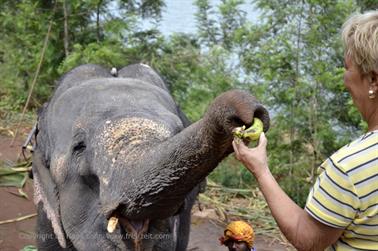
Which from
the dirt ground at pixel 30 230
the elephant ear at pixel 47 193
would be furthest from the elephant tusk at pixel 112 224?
the dirt ground at pixel 30 230

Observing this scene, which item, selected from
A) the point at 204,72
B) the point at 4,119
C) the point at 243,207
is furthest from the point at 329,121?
the point at 4,119

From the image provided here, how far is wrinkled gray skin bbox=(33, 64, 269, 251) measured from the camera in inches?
92.1

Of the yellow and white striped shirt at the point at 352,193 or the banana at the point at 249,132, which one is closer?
the yellow and white striped shirt at the point at 352,193

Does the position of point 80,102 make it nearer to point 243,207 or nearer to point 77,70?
point 77,70

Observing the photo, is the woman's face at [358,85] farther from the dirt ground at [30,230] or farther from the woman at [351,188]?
the dirt ground at [30,230]

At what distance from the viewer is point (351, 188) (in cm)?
184

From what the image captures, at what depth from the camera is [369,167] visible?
1.84 metres

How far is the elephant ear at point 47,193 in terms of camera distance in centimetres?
330

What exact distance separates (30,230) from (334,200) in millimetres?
3983

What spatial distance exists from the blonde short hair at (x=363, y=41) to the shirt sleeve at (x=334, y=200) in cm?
28

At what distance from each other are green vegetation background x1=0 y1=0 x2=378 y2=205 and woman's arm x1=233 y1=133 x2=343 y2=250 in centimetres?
386

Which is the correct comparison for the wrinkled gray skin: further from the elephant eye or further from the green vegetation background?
the green vegetation background

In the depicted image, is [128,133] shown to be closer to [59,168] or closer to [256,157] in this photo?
[59,168]

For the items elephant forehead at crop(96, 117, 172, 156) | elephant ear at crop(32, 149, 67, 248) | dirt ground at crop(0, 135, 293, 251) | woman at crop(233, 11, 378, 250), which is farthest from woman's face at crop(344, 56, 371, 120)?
dirt ground at crop(0, 135, 293, 251)
